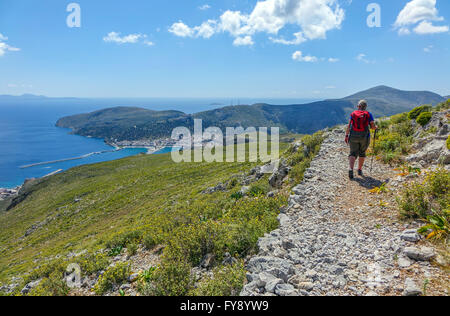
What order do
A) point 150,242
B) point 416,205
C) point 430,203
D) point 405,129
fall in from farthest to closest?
point 405,129, point 150,242, point 416,205, point 430,203

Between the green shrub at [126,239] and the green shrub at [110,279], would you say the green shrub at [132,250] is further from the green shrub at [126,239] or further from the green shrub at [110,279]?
the green shrub at [110,279]

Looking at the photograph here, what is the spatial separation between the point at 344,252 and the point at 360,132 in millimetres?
6386

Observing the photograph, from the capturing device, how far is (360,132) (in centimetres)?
941

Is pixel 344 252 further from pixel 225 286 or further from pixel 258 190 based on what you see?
pixel 258 190

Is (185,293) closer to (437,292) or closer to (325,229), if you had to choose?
(325,229)

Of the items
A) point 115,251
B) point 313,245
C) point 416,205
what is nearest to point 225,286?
point 313,245

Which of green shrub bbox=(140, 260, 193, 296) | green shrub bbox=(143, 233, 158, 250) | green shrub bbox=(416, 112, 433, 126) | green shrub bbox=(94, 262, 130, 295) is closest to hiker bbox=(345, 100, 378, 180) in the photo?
green shrub bbox=(416, 112, 433, 126)

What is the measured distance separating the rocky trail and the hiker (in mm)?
1635

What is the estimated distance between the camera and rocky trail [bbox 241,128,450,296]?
382 cm

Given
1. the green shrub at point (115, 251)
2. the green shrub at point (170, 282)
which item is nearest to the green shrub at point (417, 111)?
the green shrub at point (170, 282)

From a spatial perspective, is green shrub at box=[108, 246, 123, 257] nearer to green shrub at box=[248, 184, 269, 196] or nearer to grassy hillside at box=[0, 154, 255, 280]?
grassy hillside at box=[0, 154, 255, 280]

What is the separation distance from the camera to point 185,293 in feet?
14.9
